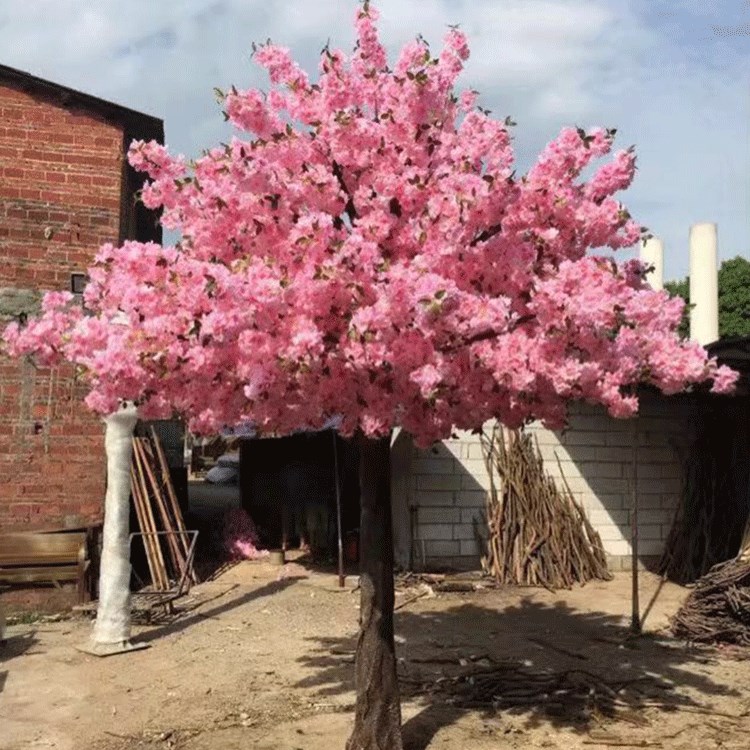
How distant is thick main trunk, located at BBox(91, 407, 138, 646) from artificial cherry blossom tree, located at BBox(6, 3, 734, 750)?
4.13m

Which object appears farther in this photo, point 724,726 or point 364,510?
point 724,726

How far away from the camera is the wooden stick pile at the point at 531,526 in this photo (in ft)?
43.4

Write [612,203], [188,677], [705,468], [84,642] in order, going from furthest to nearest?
[705,468] < [84,642] < [188,677] < [612,203]

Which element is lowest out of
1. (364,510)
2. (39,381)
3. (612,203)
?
(364,510)

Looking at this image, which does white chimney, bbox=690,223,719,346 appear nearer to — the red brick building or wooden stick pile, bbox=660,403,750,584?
wooden stick pile, bbox=660,403,750,584

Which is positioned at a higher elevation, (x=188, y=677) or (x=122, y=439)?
(x=122, y=439)

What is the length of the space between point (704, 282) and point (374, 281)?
22814mm

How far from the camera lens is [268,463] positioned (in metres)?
16.8

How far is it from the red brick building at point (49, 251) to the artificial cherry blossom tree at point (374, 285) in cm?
586

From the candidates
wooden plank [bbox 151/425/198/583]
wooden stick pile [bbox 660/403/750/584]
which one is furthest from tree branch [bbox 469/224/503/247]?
wooden stick pile [bbox 660/403/750/584]

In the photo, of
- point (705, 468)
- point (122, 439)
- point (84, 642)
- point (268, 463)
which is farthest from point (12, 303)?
point (705, 468)

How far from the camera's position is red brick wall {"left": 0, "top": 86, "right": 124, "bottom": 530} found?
36.0 feet

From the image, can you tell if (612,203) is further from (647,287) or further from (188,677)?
(188,677)

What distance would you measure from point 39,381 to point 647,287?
799 cm
